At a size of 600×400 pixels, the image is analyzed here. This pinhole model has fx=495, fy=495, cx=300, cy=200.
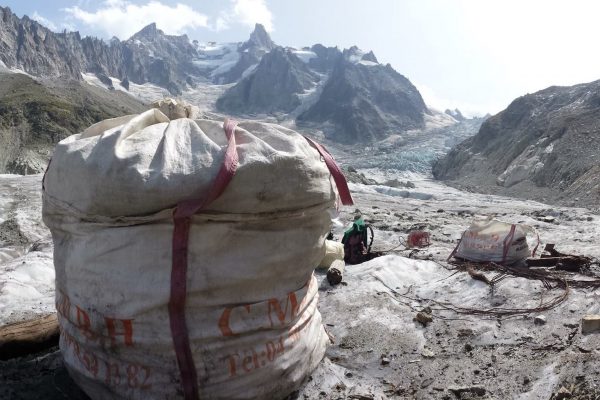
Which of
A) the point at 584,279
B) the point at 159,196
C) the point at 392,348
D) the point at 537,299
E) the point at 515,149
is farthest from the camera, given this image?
the point at 515,149

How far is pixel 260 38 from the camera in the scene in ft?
541

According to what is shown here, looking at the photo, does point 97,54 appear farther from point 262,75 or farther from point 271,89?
point 271,89

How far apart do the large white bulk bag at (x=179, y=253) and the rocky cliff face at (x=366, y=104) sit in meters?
81.1

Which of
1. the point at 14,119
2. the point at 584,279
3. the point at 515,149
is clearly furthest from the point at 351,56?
the point at 584,279

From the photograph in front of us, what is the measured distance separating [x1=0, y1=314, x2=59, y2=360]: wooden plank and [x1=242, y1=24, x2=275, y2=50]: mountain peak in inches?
6591

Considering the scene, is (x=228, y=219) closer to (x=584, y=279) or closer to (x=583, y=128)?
(x=584, y=279)

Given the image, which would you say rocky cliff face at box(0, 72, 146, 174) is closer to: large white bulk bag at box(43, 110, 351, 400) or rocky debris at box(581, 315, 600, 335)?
large white bulk bag at box(43, 110, 351, 400)

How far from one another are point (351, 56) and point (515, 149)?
9293 centimetres

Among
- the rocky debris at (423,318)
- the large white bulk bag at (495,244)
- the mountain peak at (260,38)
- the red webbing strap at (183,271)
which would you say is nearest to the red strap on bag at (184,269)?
the red webbing strap at (183,271)

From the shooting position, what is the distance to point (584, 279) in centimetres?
404

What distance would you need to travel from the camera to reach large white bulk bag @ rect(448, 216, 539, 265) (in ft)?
16.0

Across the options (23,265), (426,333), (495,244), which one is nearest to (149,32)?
(23,265)

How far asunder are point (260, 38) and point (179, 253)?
172m

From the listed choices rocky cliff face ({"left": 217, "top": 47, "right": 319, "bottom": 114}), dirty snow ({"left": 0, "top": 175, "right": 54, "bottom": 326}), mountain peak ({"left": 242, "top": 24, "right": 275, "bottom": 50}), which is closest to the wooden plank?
dirty snow ({"left": 0, "top": 175, "right": 54, "bottom": 326})
